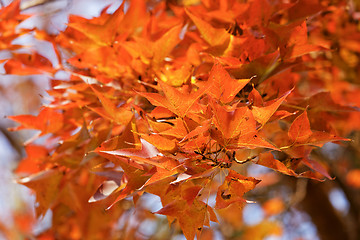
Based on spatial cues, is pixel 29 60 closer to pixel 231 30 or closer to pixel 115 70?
pixel 115 70

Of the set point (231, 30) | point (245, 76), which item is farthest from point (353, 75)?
point (245, 76)

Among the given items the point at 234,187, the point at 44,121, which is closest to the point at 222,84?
the point at 234,187

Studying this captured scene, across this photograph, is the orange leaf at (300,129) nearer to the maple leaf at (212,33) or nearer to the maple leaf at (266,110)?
the maple leaf at (266,110)

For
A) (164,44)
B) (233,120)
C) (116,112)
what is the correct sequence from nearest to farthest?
(233,120), (116,112), (164,44)

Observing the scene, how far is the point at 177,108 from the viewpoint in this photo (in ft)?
1.86

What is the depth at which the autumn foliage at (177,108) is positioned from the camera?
0.57 meters

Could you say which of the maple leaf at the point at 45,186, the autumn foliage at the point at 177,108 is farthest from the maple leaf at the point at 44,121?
the maple leaf at the point at 45,186

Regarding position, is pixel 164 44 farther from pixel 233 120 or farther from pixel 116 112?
pixel 233 120

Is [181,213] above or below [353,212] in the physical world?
above

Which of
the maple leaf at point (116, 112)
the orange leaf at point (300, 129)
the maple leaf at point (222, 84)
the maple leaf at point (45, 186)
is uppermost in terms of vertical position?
the maple leaf at point (222, 84)

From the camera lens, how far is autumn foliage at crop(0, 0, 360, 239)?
0.57 m

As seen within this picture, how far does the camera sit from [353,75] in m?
1.57

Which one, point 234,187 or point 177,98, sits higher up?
point 177,98

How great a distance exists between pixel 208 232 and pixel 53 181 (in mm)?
1669
